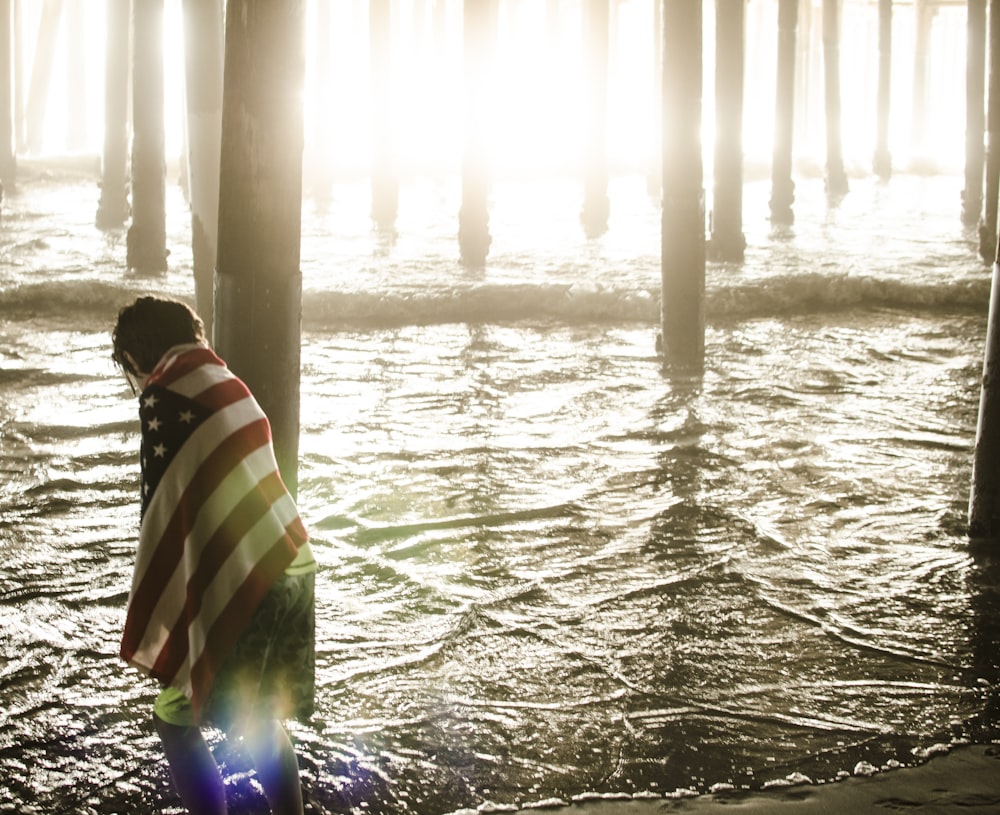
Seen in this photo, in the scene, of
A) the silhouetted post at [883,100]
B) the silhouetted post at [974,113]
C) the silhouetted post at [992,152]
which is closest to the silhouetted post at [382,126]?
the silhouetted post at [992,152]

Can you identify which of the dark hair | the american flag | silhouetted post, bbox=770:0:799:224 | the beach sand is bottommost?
the beach sand

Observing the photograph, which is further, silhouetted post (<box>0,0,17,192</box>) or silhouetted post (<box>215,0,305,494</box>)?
silhouetted post (<box>0,0,17,192</box>)

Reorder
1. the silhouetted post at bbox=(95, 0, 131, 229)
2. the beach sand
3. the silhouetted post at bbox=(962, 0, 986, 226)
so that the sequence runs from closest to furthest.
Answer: the beach sand, the silhouetted post at bbox=(95, 0, 131, 229), the silhouetted post at bbox=(962, 0, 986, 226)

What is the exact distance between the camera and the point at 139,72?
9.41m

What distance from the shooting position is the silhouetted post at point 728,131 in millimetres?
9602

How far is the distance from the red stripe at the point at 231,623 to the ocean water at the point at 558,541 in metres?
0.52

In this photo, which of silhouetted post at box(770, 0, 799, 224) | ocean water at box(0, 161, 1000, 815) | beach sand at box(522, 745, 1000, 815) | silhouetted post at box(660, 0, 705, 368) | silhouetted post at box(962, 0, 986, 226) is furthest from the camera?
silhouetted post at box(962, 0, 986, 226)

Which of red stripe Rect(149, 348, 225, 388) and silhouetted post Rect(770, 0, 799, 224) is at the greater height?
silhouetted post Rect(770, 0, 799, 224)

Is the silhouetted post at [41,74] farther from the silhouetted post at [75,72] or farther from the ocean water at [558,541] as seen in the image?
the ocean water at [558,541]

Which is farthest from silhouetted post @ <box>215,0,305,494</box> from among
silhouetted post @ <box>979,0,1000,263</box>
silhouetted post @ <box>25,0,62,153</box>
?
silhouetted post @ <box>25,0,62,153</box>

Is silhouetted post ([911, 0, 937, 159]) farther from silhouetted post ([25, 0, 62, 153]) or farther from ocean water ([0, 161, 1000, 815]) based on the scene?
ocean water ([0, 161, 1000, 815])

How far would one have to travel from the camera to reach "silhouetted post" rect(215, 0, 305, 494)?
298 centimetres

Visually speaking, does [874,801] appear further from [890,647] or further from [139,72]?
[139,72]

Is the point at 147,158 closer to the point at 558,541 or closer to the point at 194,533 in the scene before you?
the point at 558,541
